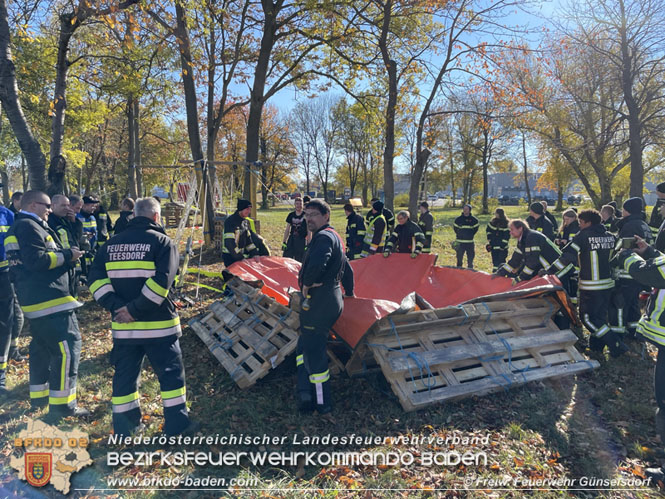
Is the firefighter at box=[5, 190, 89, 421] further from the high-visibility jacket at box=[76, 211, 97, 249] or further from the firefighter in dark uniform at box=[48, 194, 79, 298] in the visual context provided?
the high-visibility jacket at box=[76, 211, 97, 249]

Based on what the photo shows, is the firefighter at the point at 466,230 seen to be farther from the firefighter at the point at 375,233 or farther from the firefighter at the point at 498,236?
the firefighter at the point at 375,233

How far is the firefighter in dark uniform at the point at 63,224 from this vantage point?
201 inches

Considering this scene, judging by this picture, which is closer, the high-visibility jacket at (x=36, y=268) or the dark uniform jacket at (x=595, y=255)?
the high-visibility jacket at (x=36, y=268)

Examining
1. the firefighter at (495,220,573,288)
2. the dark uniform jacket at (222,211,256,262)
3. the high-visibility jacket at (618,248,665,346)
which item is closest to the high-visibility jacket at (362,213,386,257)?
the dark uniform jacket at (222,211,256,262)

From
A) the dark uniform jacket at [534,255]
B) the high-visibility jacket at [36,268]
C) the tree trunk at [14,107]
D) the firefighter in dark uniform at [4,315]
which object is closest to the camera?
the high-visibility jacket at [36,268]

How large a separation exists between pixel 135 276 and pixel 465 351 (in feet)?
11.7

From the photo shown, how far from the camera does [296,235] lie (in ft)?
27.7

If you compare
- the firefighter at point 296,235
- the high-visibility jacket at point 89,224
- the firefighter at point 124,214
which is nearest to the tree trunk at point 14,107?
the firefighter at point 124,214

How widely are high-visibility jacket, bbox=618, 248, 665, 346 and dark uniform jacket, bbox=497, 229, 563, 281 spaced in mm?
2468

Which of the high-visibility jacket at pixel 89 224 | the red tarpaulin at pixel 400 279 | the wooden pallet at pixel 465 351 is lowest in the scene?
the wooden pallet at pixel 465 351

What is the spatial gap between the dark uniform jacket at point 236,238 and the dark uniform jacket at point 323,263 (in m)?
3.13

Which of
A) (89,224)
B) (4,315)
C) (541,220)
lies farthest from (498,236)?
(89,224)

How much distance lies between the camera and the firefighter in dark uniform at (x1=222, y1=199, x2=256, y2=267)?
266 inches

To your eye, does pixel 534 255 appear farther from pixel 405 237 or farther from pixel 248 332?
pixel 248 332
